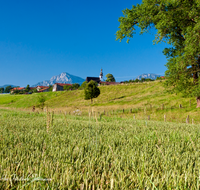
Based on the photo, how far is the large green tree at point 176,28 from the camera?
1333cm

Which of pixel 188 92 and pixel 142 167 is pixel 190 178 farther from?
pixel 188 92

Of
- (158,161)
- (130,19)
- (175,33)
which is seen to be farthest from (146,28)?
(158,161)

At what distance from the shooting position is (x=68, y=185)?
0.95m

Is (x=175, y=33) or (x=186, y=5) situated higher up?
(x=186, y=5)

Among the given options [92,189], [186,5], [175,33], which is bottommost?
[92,189]

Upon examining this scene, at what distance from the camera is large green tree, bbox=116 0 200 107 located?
13.3 m

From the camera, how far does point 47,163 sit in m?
1.25

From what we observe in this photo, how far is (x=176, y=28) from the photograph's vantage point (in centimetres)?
1612

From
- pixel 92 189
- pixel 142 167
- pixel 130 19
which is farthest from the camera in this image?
pixel 130 19

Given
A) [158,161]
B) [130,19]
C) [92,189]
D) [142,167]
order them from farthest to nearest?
1. [130,19]
2. [158,161]
3. [142,167]
4. [92,189]

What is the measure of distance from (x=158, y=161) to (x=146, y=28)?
58.8 feet

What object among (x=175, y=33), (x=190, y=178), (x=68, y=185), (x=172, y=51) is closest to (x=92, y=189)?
(x=68, y=185)

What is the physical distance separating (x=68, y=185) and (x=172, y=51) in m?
21.2

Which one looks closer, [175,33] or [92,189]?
[92,189]
